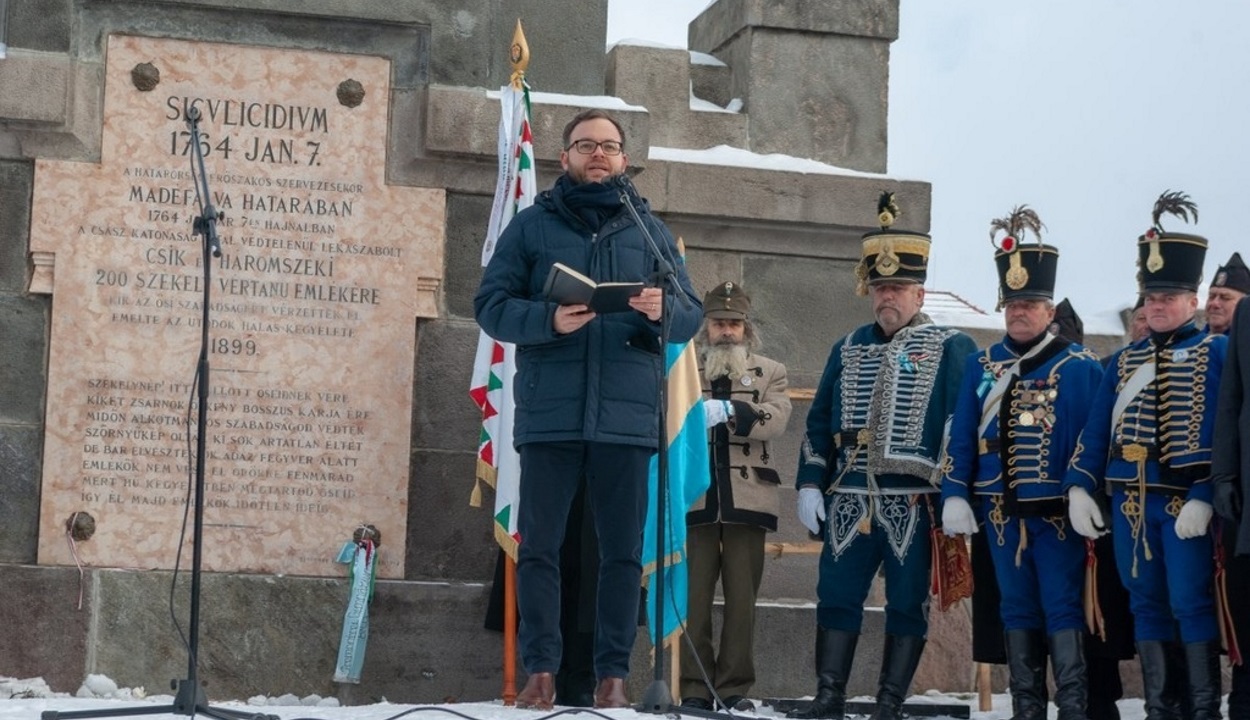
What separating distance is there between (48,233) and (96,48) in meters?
0.87

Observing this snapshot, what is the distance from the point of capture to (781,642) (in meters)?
10.1

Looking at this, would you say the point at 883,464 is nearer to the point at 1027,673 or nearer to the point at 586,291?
the point at 1027,673

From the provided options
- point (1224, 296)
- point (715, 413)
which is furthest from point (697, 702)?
point (1224, 296)

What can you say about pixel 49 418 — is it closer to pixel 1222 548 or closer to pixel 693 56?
pixel 693 56

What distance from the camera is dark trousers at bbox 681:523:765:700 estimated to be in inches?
365

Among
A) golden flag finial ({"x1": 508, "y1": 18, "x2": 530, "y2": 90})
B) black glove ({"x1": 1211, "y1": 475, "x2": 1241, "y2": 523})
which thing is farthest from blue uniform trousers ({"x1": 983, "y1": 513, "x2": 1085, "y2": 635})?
golden flag finial ({"x1": 508, "y1": 18, "x2": 530, "y2": 90})

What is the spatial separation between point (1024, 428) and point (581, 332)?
6.53 ft

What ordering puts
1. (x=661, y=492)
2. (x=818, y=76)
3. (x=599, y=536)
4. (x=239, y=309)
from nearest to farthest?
(x=661, y=492)
(x=599, y=536)
(x=239, y=309)
(x=818, y=76)

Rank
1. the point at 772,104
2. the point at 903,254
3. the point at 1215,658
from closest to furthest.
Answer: the point at 1215,658, the point at 903,254, the point at 772,104

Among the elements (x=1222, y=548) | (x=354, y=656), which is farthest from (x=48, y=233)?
(x=1222, y=548)

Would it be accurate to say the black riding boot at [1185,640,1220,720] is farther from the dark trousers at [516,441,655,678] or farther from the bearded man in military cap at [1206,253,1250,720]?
the dark trousers at [516,441,655,678]

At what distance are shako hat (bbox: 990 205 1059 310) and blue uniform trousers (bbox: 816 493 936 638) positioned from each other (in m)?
0.93

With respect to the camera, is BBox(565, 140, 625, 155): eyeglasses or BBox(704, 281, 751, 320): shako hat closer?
BBox(565, 140, 625, 155): eyeglasses

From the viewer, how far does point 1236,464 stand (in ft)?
25.2
